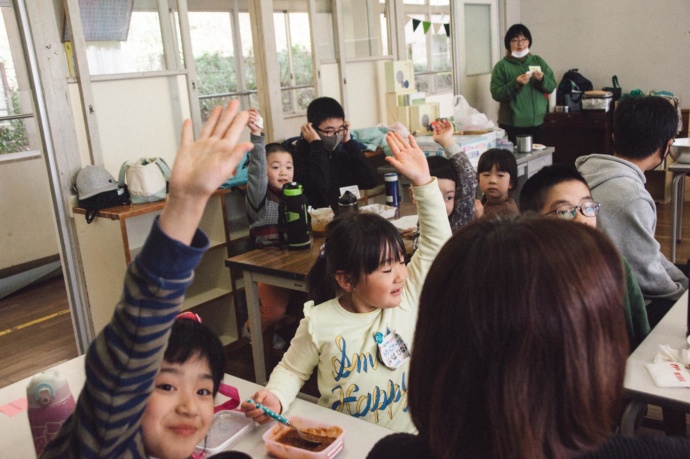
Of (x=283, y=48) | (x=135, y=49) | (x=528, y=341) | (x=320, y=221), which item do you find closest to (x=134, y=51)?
(x=135, y=49)

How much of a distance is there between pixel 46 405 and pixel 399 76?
14.5 feet

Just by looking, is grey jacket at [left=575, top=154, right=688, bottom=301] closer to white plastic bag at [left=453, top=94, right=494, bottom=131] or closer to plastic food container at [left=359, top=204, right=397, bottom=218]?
plastic food container at [left=359, top=204, right=397, bottom=218]

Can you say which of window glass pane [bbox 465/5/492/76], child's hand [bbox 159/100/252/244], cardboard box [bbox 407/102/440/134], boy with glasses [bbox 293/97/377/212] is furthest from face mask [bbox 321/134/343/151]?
window glass pane [bbox 465/5/492/76]

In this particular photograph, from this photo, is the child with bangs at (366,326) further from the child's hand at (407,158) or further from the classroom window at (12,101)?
the classroom window at (12,101)

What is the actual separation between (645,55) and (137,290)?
23.7 feet

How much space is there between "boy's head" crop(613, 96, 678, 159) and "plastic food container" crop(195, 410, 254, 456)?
1.91 meters

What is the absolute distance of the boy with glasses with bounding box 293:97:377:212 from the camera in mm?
3547

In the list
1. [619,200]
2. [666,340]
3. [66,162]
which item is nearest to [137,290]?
[666,340]

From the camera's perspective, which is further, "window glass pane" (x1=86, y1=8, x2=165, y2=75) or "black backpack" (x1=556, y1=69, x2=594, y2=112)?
"black backpack" (x1=556, y1=69, x2=594, y2=112)

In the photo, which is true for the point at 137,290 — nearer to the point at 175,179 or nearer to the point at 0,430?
the point at 175,179

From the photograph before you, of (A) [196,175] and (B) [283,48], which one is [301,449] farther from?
(B) [283,48]

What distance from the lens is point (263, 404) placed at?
1490 millimetres

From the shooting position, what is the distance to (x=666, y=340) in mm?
1730

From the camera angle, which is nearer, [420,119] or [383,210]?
[383,210]
